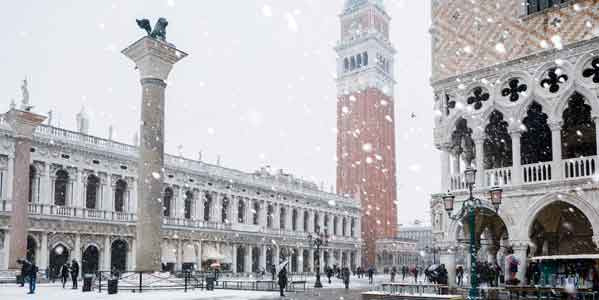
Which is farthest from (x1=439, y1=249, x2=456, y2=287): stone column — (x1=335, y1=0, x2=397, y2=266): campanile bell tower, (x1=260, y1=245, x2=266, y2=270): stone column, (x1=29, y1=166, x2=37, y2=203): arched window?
(x1=335, y1=0, x2=397, y2=266): campanile bell tower

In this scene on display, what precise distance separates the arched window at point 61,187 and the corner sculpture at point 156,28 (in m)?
19.5

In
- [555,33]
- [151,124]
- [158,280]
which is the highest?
[555,33]

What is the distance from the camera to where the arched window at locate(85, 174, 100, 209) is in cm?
3988

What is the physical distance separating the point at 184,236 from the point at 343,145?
36.8m

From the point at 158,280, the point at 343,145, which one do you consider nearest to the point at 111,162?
the point at 158,280

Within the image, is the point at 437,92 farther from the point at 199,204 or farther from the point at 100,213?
the point at 199,204

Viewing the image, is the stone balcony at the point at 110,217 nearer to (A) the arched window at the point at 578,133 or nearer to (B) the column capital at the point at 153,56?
(B) the column capital at the point at 153,56

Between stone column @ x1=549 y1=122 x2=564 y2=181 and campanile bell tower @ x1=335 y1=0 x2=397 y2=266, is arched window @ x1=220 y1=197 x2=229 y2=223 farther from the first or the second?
stone column @ x1=549 y1=122 x2=564 y2=181

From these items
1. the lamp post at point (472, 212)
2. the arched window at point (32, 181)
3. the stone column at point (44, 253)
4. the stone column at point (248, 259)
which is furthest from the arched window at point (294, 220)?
the lamp post at point (472, 212)

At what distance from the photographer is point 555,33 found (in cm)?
1733

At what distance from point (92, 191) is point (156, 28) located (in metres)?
21.4

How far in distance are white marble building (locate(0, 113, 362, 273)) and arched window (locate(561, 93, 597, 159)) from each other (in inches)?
987

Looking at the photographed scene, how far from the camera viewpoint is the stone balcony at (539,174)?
16297mm

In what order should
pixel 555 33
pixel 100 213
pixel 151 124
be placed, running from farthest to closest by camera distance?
pixel 100 213, pixel 151 124, pixel 555 33
